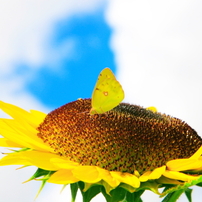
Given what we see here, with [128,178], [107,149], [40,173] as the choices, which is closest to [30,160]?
[40,173]

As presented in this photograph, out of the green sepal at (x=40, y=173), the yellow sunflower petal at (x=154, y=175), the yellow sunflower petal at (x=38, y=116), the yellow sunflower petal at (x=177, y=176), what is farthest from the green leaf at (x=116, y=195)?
the yellow sunflower petal at (x=38, y=116)

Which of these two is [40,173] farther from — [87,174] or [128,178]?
[128,178]

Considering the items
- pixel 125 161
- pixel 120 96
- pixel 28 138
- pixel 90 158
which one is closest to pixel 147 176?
pixel 125 161

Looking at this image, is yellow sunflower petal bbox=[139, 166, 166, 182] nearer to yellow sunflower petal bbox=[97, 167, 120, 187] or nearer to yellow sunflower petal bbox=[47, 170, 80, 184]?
yellow sunflower petal bbox=[97, 167, 120, 187]

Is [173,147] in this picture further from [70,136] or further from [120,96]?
[70,136]

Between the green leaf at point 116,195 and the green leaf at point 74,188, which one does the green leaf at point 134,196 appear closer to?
the green leaf at point 116,195

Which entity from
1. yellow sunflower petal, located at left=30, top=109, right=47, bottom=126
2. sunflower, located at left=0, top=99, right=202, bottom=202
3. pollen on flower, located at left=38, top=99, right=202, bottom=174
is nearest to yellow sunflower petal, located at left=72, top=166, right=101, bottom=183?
sunflower, located at left=0, top=99, right=202, bottom=202
